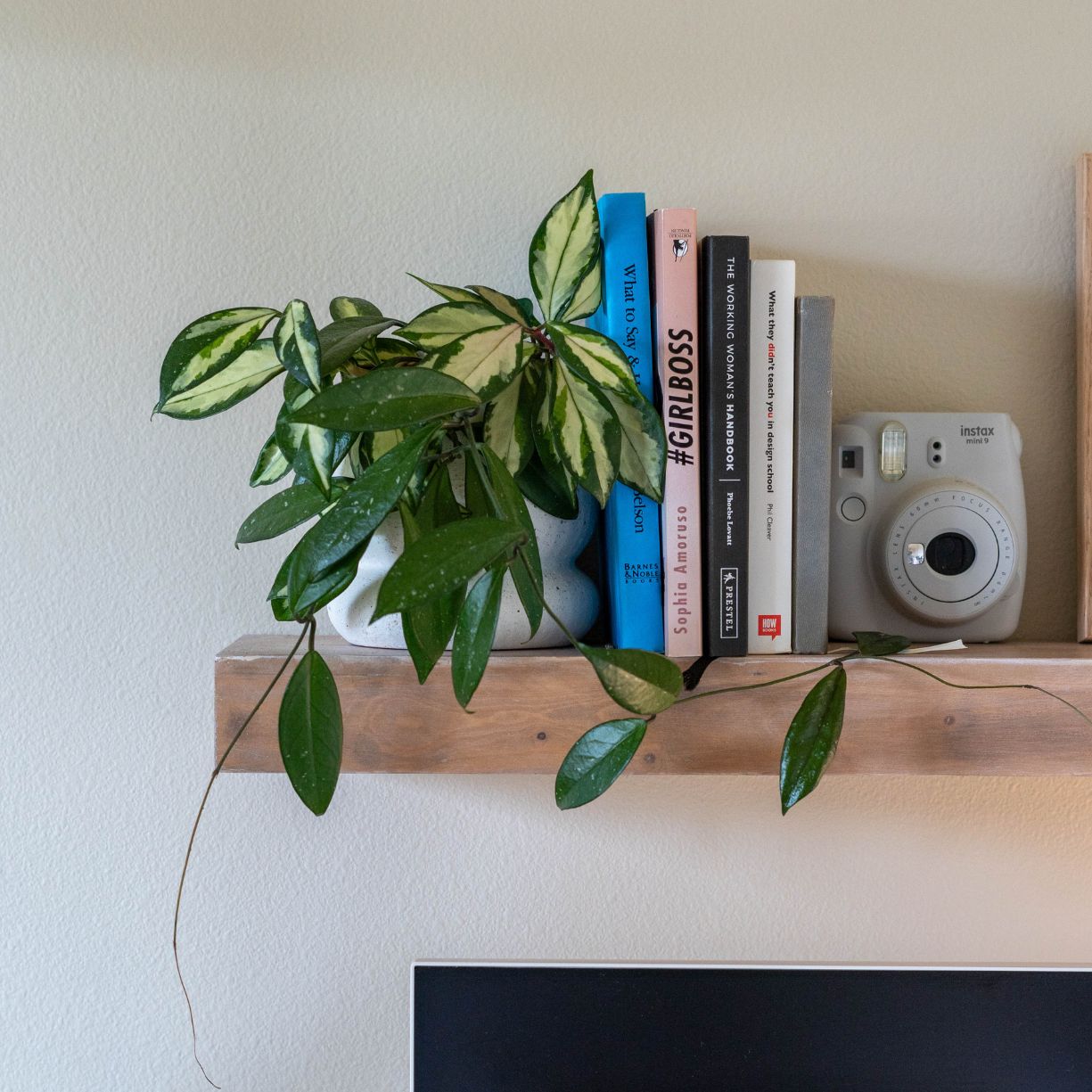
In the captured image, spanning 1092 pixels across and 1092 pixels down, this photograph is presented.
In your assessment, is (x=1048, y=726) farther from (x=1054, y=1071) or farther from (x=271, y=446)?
(x=271, y=446)

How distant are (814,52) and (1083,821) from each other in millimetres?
674

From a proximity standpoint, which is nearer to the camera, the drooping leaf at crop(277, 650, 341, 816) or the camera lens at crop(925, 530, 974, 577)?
the drooping leaf at crop(277, 650, 341, 816)

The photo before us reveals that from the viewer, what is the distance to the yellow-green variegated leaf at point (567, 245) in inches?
24.4

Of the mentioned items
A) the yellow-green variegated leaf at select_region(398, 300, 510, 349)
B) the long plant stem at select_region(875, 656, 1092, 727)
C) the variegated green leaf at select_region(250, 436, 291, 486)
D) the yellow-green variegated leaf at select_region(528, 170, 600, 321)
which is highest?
the yellow-green variegated leaf at select_region(528, 170, 600, 321)

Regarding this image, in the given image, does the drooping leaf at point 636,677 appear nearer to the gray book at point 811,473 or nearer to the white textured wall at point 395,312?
the gray book at point 811,473

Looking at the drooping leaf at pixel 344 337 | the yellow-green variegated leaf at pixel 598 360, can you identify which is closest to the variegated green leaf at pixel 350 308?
the drooping leaf at pixel 344 337

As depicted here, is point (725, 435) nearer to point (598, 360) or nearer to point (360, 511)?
point (598, 360)

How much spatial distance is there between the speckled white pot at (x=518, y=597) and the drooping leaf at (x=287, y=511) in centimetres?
5

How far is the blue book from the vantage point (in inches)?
25.0

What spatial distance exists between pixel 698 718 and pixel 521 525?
20 centimetres

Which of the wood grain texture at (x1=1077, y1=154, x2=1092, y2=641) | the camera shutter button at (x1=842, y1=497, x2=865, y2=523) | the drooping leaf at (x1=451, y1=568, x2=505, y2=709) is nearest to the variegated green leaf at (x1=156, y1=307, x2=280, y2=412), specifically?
the drooping leaf at (x1=451, y1=568, x2=505, y2=709)

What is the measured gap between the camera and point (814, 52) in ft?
2.59

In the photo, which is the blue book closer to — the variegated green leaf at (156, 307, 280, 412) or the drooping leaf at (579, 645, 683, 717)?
the drooping leaf at (579, 645, 683, 717)

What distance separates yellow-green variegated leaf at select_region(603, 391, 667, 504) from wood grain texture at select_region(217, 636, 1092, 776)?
120mm
